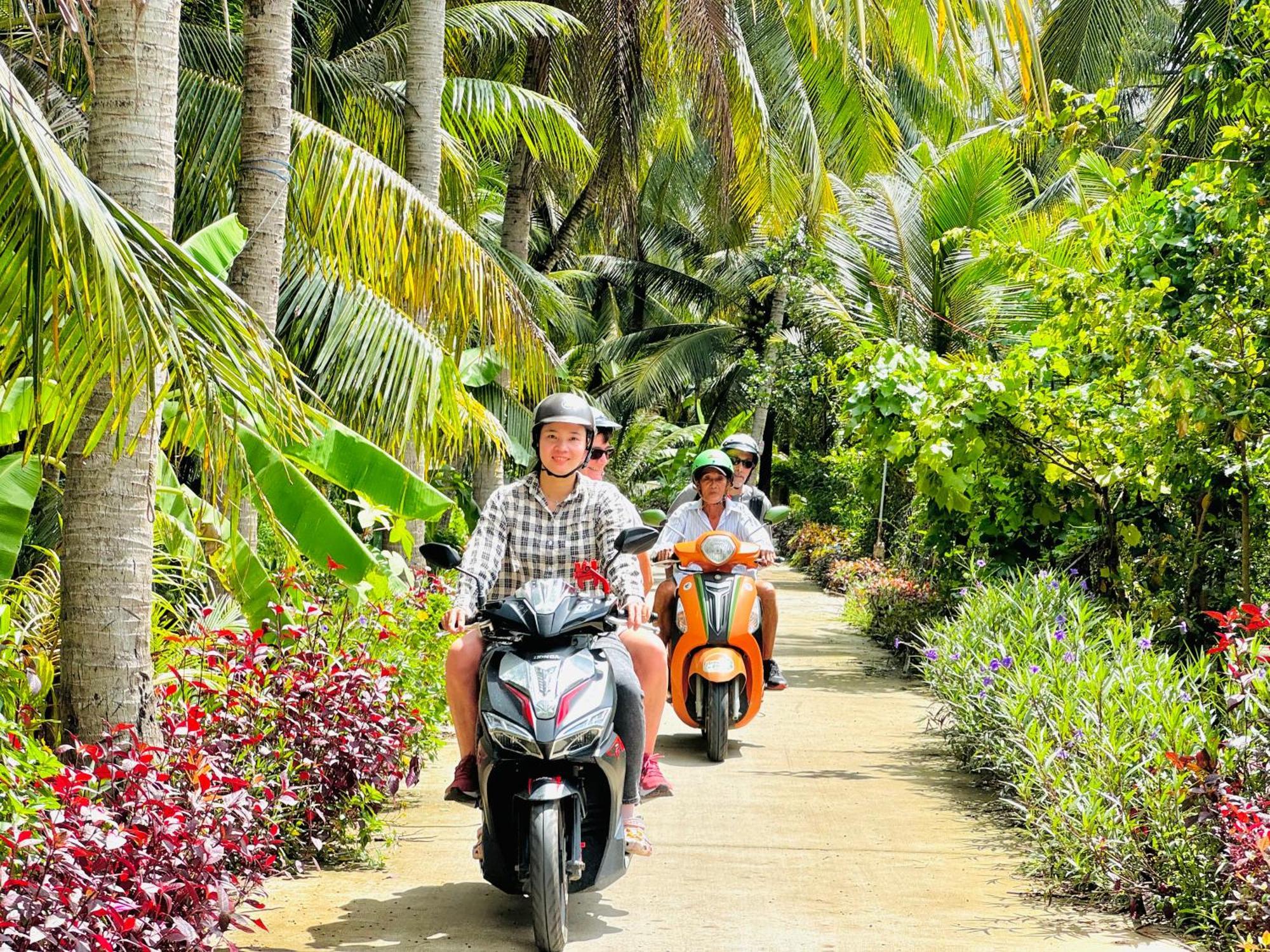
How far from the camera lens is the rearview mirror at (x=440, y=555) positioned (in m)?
4.78

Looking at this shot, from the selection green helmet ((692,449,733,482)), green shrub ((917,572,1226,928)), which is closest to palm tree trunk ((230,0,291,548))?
green helmet ((692,449,733,482))

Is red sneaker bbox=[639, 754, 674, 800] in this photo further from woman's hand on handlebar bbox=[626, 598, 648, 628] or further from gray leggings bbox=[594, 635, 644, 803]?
woman's hand on handlebar bbox=[626, 598, 648, 628]

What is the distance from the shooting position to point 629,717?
190 inches

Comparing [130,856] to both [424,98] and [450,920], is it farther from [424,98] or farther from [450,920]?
[424,98]

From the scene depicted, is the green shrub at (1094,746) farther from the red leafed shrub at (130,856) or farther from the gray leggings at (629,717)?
the red leafed shrub at (130,856)

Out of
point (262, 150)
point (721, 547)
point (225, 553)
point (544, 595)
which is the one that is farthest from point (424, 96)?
point (544, 595)

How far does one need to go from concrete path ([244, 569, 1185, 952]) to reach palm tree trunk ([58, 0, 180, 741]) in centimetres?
100

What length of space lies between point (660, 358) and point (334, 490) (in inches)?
594

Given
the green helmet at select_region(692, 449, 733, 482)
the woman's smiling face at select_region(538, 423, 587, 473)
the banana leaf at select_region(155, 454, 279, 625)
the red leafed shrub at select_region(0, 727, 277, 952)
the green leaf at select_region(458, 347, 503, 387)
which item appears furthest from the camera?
the green leaf at select_region(458, 347, 503, 387)

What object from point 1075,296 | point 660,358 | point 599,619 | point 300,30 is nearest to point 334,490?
point 300,30

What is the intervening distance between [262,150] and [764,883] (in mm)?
4549

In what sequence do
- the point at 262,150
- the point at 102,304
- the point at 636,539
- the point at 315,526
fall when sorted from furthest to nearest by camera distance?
the point at 262,150 → the point at 315,526 → the point at 636,539 → the point at 102,304

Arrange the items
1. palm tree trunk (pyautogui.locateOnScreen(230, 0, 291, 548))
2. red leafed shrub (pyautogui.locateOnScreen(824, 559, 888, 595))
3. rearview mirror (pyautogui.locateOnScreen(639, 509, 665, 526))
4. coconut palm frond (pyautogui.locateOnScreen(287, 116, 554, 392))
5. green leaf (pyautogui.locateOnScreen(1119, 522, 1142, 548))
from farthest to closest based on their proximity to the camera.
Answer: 1. red leafed shrub (pyautogui.locateOnScreen(824, 559, 888, 595))
2. green leaf (pyautogui.locateOnScreen(1119, 522, 1142, 548))
3. coconut palm frond (pyautogui.locateOnScreen(287, 116, 554, 392))
4. rearview mirror (pyautogui.locateOnScreen(639, 509, 665, 526))
5. palm tree trunk (pyautogui.locateOnScreen(230, 0, 291, 548))

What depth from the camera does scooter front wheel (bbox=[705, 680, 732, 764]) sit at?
26.1ft
